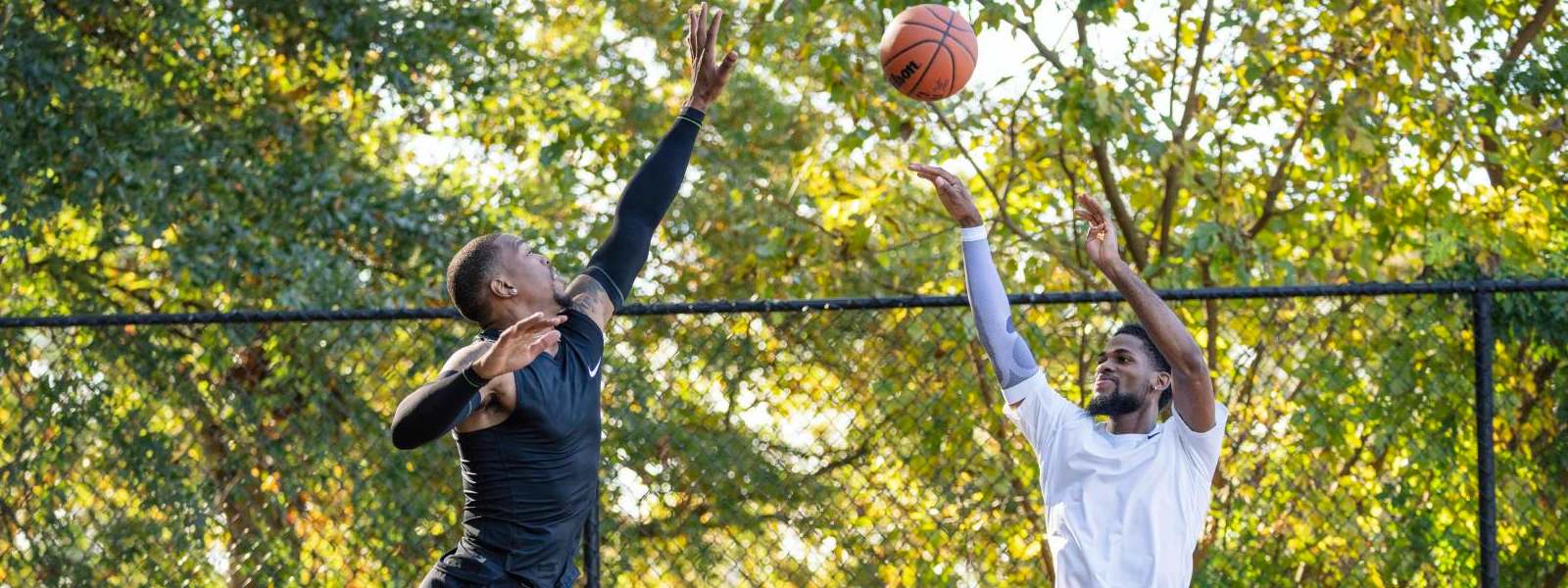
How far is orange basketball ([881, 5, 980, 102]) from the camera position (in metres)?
A: 4.78

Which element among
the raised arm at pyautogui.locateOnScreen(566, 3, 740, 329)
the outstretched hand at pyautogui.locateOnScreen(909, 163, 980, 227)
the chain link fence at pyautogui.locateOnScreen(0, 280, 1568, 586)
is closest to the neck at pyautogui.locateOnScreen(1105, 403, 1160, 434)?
the outstretched hand at pyautogui.locateOnScreen(909, 163, 980, 227)

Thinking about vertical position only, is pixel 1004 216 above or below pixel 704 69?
above

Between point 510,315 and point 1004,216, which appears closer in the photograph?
point 510,315

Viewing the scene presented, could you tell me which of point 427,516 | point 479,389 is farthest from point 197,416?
point 479,389

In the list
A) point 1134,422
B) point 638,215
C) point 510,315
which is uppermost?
point 638,215

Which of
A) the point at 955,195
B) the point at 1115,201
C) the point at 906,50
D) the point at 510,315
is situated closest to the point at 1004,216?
the point at 1115,201

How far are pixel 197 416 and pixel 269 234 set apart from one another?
2.80m

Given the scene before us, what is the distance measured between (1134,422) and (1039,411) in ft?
0.73

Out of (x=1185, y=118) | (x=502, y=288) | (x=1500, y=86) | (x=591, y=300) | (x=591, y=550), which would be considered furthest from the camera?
(x=1185, y=118)

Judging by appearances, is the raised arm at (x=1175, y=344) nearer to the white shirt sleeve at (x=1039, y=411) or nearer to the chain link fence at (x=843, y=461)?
the white shirt sleeve at (x=1039, y=411)

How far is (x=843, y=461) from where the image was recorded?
5.89 metres

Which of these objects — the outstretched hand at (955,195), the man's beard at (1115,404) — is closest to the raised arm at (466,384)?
the outstretched hand at (955,195)

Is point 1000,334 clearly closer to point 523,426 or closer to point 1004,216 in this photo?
point 523,426

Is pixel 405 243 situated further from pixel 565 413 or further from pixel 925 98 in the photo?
pixel 565 413
